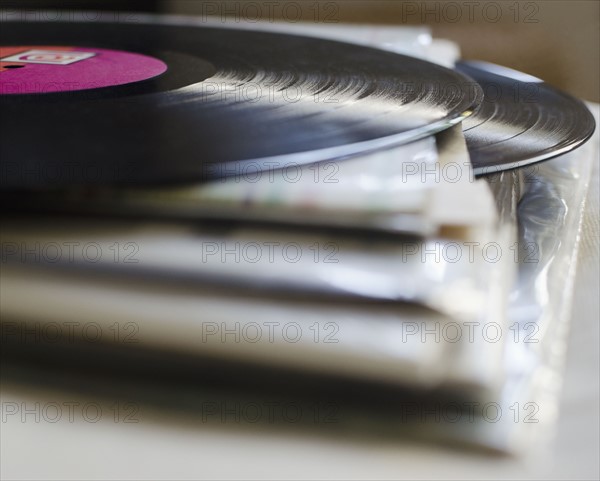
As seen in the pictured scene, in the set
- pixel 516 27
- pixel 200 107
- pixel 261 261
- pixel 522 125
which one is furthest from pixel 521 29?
pixel 261 261

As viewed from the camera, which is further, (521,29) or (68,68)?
(521,29)

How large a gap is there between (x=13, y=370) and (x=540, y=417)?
0.22 m

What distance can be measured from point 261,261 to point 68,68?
0.45 metres

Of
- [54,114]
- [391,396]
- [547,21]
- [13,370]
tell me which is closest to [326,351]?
[391,396]

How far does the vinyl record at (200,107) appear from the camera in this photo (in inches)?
14.2

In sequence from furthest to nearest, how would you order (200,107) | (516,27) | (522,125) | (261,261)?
(516,27) → (522,125) → (200,107) → (261,261)

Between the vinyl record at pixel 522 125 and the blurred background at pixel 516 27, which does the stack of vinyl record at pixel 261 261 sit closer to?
the vinyl record at pixel 522 125

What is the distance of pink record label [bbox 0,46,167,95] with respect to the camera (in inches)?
22.5

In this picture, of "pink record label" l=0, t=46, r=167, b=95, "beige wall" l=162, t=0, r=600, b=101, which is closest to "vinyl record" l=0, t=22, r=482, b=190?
"pink record label" l=0, t=46, r=167, b=95

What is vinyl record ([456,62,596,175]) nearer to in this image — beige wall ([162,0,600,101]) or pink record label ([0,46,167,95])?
pink record label ([0,46,167,95])

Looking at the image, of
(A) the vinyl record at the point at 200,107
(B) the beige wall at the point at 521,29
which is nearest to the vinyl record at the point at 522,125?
(A) the vinyl record at the point at 200,107

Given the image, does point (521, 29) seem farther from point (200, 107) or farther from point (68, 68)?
point (200, 107)

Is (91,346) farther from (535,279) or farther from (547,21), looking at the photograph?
(547,21)

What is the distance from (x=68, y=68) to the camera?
68 centimetres
